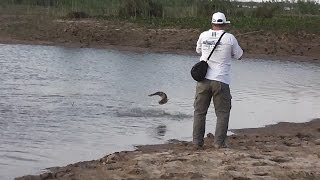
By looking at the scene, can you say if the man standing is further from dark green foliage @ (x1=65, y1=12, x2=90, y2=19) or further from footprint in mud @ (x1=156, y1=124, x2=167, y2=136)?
dark green foliage @ (x1=65, y1=12, x2=90, y2=19)

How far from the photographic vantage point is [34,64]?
70.6 feet

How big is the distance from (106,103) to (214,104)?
17.5ft

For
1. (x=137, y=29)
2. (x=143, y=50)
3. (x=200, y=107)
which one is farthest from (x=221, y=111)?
(x=137, y=29)

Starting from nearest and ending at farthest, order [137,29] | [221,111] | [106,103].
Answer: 1. [221,111]
2. [106,103]
3. [137,29]

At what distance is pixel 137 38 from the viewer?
3180 centimetres

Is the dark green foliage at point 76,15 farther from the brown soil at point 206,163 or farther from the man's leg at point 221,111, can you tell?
the man's leg at point 221,111

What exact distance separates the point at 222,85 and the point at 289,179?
1.96 meters

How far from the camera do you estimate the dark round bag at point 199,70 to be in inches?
345

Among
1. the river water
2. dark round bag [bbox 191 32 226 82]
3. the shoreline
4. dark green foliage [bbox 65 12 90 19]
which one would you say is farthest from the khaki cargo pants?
dark green foliage [bbox 65 12 90 19]

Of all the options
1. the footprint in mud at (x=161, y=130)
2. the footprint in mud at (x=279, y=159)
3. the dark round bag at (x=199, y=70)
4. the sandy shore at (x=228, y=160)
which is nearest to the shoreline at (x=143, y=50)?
the sandy shore at (x=228, y=160)

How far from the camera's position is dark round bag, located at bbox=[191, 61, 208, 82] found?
8.77m

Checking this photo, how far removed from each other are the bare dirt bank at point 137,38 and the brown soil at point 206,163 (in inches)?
795

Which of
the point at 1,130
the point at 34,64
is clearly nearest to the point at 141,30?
the point at 34,64

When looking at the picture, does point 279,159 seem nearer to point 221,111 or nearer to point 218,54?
point 221,111
